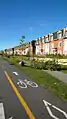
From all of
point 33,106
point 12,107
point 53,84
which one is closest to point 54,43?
point 53,84

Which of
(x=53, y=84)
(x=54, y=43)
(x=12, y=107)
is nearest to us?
(x=12, y=107)

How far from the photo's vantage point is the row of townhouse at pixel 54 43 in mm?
75569

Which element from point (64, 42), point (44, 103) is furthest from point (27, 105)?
point (64, 42)

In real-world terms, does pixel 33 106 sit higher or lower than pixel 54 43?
lower

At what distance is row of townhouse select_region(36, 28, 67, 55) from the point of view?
7557cm

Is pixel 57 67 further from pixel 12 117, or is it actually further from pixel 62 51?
pixel 62 51

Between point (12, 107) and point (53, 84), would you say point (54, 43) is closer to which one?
point (53, 84)

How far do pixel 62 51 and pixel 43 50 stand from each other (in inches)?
911

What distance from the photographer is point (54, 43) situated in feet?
284

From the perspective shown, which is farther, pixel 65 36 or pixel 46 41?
pixel 46 41

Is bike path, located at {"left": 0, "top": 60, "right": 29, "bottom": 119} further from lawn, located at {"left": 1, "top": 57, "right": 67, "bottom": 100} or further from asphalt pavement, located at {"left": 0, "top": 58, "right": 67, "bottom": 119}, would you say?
lawn, located at {"left": 1, "top": 57, "right": 67, "bottom": 100}

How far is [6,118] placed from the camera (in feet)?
22.7

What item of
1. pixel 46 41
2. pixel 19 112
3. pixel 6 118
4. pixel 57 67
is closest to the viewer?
pixel 6 118

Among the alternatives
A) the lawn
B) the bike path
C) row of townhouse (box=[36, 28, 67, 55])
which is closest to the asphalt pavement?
the bike path
